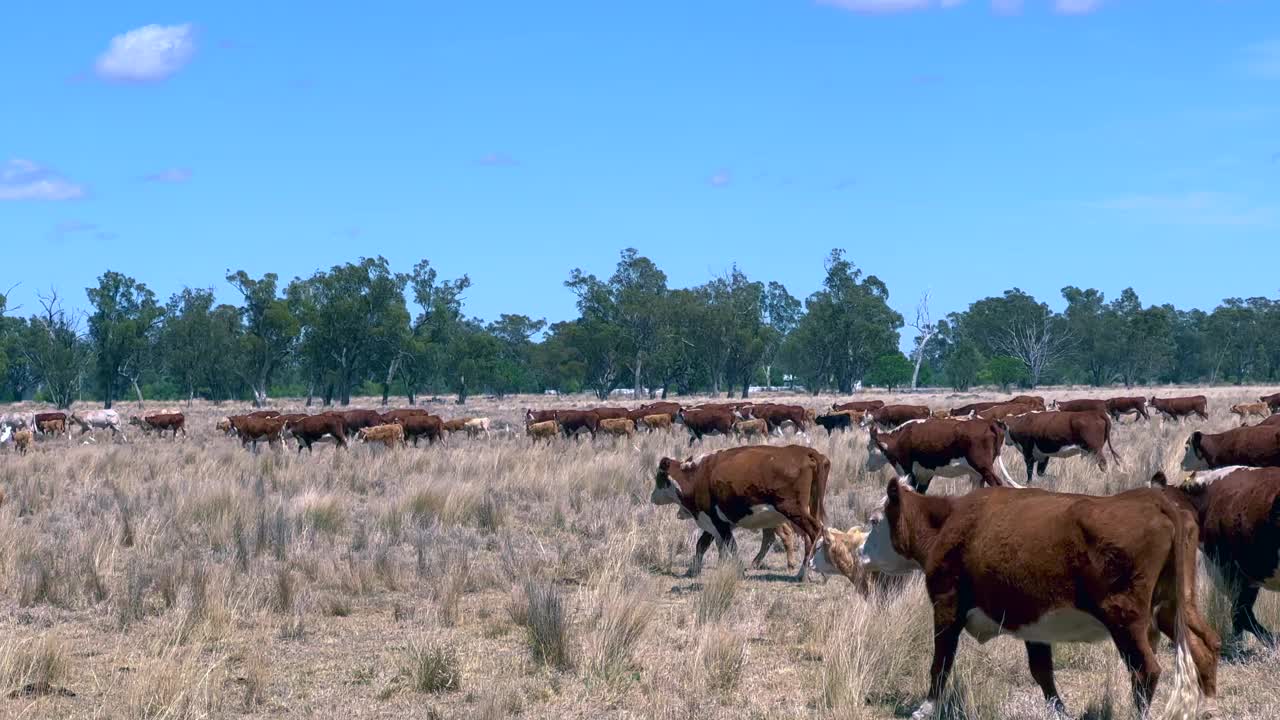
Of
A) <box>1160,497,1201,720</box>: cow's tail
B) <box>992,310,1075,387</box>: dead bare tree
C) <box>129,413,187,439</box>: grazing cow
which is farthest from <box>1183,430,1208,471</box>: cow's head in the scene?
<box>992,310,1075,387</box>: dead bare tree

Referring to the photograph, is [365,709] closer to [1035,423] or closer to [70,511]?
[70,511]

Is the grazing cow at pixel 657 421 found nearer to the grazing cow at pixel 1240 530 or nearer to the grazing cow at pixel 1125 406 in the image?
the grazing cow at pixel 1125 406

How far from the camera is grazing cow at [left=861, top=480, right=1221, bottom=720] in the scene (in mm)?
7012

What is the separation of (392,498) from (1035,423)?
11870mm

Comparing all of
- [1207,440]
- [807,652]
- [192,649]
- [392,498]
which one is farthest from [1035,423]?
[192,649]

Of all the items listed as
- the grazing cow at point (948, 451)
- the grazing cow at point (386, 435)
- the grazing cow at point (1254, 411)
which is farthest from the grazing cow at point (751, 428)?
the grazing cow at point (948, 451)

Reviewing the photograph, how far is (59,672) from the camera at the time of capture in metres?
9.28

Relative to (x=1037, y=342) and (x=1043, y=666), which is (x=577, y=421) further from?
(x=1037, y=342)

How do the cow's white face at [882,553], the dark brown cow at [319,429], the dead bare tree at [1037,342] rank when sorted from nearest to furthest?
the cow's white face at [882,553] → the dark brown cow at [319,429] → the dead bare tree at [1037,342]

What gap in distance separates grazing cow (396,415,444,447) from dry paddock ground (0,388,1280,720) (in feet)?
60.8

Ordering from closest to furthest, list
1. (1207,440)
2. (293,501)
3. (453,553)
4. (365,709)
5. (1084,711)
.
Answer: (1084,711), (365,709), (453,553), (1207,440), (293,501)

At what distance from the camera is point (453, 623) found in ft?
37.3

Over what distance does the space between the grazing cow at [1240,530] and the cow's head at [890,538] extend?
2.05 m

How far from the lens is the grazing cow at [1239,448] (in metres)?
15.1
